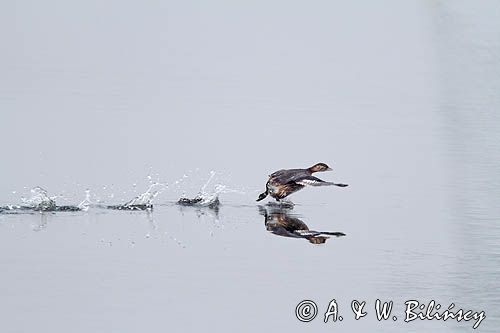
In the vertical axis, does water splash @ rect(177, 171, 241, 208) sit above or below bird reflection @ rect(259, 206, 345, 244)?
above

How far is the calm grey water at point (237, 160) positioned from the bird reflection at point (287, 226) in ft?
0.35

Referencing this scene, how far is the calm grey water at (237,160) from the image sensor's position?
32.3 ft

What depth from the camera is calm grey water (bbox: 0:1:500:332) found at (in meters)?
9.84

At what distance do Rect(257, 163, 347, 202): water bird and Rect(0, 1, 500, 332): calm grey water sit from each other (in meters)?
0.17

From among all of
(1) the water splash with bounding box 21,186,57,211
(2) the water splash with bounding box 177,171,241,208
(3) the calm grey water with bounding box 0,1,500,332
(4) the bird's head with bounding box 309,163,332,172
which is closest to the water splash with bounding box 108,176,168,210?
(3) the calm grey water with bounding box 0,1,500,332

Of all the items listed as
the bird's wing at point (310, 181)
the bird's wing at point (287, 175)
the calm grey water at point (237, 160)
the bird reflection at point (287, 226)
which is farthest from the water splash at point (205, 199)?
the bird's wing at point (310, 181)

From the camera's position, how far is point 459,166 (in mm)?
15414

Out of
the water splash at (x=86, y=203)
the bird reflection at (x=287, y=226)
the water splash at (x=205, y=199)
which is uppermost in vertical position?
the water splash at (x=205, y=199)

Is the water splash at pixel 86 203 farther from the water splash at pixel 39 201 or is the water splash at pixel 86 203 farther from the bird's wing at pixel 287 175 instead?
the bird's wing at pixel 287 175

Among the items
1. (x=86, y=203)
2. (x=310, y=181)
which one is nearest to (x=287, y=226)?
(x=310, y=181)

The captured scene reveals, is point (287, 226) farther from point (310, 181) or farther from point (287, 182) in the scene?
point (310, 181)

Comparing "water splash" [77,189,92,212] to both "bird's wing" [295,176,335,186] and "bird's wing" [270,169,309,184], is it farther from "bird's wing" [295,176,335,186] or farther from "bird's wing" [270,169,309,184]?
"bird's wing" [295,176,335,186]

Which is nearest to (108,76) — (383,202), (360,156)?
(360,156)

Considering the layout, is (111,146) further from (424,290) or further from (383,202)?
(424,290)
